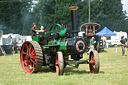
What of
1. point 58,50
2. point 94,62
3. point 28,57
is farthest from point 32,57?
point 94,62

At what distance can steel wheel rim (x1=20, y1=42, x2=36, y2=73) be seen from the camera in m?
9.55

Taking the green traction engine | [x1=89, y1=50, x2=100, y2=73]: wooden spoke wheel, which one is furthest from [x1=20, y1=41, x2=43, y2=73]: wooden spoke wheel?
[x1=89, y1=50, x2=100, y2=73]: wooden spoke wheel

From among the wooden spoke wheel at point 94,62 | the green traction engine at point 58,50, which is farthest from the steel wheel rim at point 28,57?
the wooden spoke wheel at point 94,62

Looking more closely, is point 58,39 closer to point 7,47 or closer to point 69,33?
point 69,33

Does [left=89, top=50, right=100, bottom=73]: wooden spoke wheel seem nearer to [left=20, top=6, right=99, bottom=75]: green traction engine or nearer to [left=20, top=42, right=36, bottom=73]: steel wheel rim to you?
[left=20, top=6, right=99, bottom=75]: green traction engine

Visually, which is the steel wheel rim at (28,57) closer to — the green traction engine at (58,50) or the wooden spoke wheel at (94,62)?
the green traction engine at (58,50)

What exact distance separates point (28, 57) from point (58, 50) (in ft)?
4.45

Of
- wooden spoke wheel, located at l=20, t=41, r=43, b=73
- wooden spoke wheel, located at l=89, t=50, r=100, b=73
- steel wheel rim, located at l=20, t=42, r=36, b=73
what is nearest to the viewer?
wooden spoke wheel, located at l=89, t=50, r=100, b=73

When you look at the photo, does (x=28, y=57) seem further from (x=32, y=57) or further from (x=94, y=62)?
(x=94, y=62)

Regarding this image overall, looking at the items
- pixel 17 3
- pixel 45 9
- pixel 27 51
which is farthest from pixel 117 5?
pixel 27 51

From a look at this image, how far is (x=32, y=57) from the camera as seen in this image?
31.4 feet

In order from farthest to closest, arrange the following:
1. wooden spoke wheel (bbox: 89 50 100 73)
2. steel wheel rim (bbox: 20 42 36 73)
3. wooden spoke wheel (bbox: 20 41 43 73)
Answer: steel wheel rim (bbox: 20 42 36 73), wooden spoke wheel (bbox: 20 41 43 73), wooden spoke wheel (bbox: 89 50 100 73)

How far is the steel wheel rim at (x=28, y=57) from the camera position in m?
9.55

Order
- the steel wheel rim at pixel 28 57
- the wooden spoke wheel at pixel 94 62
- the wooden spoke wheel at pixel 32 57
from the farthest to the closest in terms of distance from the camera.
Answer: the steel wheel rim at pixel 28 57 < the wooden spoke wheel at pixel 32 57 < the wooden spoke wheel at pixel 94 62
